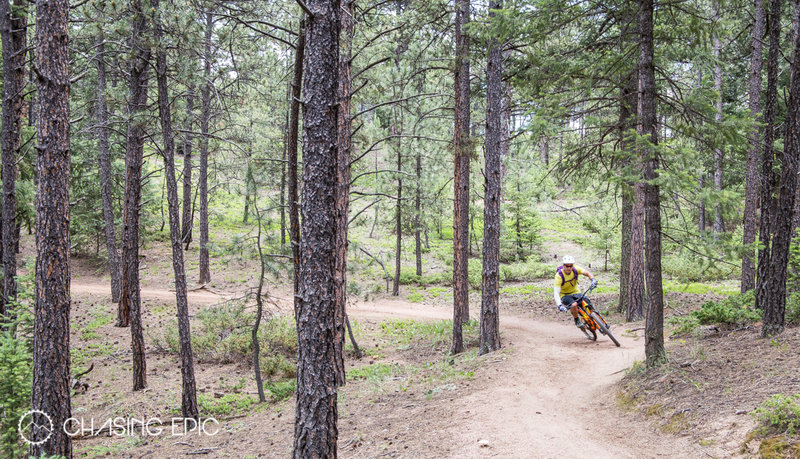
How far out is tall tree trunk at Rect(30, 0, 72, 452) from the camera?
613cm

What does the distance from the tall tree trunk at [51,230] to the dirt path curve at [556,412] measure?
4.97m

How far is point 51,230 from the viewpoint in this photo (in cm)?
620

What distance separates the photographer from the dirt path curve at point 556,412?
518cm

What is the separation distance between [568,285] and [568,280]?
0.13 meters

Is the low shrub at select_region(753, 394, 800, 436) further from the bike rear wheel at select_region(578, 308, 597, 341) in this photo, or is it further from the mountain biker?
the bike rear wheel at select_region(578, 308, 597, 341)

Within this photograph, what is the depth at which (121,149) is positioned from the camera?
20.0 meters

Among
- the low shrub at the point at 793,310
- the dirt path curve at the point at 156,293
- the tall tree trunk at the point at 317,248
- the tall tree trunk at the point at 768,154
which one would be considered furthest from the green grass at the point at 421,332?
the tall tree trunk at the point at 317,248

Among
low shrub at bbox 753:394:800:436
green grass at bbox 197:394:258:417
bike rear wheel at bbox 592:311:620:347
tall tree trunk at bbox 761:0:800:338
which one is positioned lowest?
green grass at bbox 197:394:258:417

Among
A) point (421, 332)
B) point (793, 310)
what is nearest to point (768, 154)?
point (793, 310)

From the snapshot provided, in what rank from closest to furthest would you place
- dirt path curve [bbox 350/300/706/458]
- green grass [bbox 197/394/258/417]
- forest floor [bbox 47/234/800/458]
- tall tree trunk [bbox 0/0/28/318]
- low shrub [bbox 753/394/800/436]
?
low shrub [bbox 753/394/800/436], dirt path curve [bbox 350/300/706/458], forest floor [bbox 47/234/800/458], tall tree trunk [bbox 0/0/28/318], green grass [bbox 197/394/258/417]

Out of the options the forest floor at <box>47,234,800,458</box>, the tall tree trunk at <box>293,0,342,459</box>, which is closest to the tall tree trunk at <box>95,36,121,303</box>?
the forest floor at <box>47,234,800,458</box>

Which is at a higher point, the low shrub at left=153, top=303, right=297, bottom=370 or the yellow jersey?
the yellow jersey

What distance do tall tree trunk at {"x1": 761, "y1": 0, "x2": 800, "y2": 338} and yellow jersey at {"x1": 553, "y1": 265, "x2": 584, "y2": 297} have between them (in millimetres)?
3921

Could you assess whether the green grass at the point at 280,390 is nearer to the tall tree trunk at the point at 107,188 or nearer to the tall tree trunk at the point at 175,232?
the tall tree trunk at the point at 175,232
